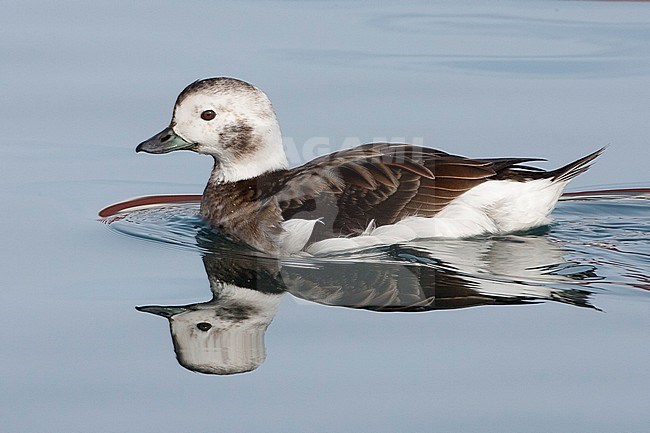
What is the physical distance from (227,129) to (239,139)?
0.09 metres

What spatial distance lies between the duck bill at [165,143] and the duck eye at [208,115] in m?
0.17

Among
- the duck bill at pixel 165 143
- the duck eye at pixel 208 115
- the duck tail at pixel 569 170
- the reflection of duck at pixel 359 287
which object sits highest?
the duck eye at pixel 208 115

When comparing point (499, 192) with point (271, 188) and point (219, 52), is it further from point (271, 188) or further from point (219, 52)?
point (219, 52)

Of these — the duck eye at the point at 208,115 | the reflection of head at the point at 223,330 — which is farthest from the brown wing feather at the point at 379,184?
the reflection of head at the point at 223,330

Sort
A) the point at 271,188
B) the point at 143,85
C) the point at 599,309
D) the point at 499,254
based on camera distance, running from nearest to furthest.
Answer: the point at 599,309 → the point at 499,254 → the point at 271,188 → the point at 143,85

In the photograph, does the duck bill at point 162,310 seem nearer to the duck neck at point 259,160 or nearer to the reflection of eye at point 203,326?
the reflection of eye at point 203,326

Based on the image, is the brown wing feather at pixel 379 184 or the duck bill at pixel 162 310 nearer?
the duck bill at pixel 162 310

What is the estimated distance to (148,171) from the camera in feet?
21.6

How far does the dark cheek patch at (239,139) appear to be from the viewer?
5746mm

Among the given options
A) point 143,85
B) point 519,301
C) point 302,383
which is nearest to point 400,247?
point 519,301

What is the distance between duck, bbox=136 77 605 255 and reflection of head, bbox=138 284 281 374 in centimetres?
62

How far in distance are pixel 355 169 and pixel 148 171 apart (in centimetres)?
162

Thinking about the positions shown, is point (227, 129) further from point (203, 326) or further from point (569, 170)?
point (569, 170)

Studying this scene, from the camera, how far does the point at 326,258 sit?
5316mm
